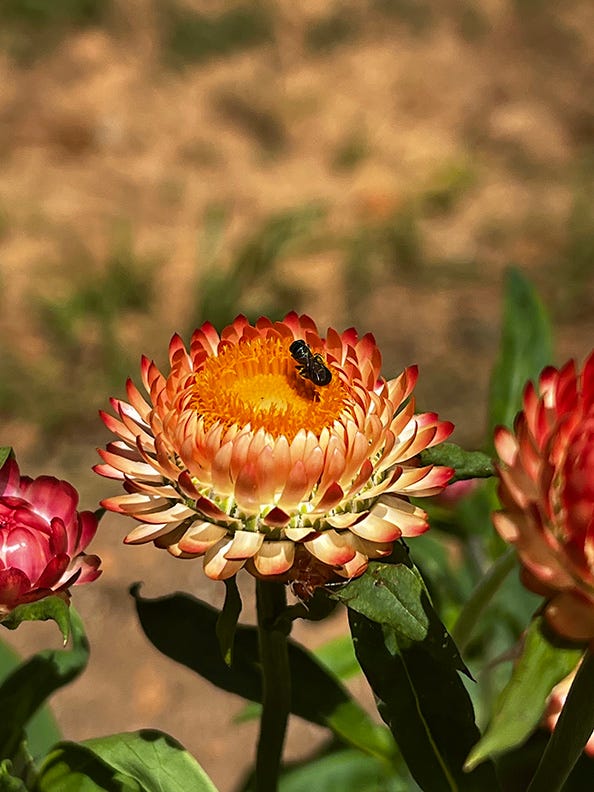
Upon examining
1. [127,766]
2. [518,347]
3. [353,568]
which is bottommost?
[127,766]

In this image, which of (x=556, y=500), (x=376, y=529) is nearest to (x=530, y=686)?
(x=556, y=500)

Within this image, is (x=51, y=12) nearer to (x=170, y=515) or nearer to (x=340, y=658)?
(x=340, y=658)

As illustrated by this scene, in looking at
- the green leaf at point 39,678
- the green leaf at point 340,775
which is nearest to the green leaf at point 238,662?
the green leaf at point 39,678

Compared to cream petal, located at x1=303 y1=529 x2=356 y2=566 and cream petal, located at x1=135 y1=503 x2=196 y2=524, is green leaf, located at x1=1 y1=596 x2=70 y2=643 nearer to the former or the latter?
cream petal, located at x1=135 y1=503 x2=196 y2=524

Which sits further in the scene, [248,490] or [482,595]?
[482,595]

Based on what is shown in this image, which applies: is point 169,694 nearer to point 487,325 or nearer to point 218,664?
point 218,664

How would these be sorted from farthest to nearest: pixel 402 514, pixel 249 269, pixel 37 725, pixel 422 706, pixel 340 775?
pixel 249 269 → pixel 340 775 → pixel 37 725 → pixel 422 706 → pixel 402 514
